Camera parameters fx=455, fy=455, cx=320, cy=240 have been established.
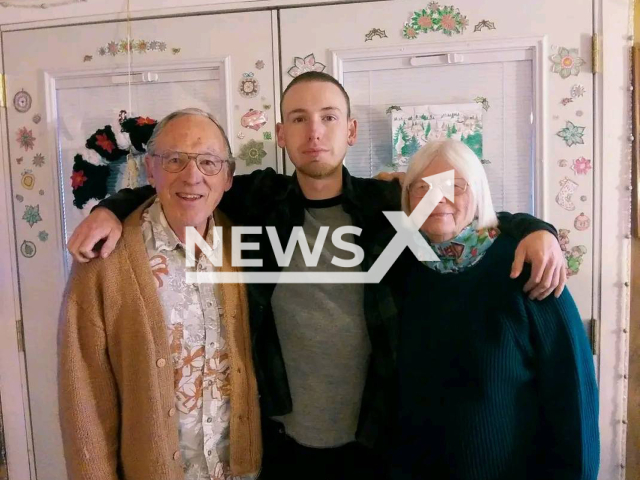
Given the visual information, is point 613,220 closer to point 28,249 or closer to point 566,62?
point 566,62

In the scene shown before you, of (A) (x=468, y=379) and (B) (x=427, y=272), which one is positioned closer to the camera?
(A) (x=468, y=379)

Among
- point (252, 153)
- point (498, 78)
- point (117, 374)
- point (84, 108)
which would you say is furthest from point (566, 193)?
point (84, 108)

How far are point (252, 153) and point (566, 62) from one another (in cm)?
96

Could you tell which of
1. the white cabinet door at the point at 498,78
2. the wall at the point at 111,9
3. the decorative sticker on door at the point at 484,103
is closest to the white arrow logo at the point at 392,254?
the white cabinet door at the point at 498,78

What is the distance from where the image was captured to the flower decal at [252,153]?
1422 millimetres

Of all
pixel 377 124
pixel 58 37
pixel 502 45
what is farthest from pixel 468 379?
pixel 58 37

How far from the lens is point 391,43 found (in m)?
1.36

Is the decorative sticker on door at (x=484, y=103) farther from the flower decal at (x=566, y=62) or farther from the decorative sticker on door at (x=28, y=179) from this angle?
the decorative sticker on door at (x=28, y=179)

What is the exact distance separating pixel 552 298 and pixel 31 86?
5.50 ft

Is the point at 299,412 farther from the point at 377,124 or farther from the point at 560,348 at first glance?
the point at 377,124

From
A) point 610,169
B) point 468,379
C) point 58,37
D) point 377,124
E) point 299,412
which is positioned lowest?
point 299,412

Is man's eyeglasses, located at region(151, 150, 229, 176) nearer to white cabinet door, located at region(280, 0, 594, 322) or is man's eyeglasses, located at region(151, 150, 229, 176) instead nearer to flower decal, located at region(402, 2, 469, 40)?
white cabinet door, located at region(280, 0, 594, 322)

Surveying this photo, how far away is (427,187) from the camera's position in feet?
3.46

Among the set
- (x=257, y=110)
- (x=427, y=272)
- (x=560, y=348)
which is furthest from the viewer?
(x=257, y=110)
